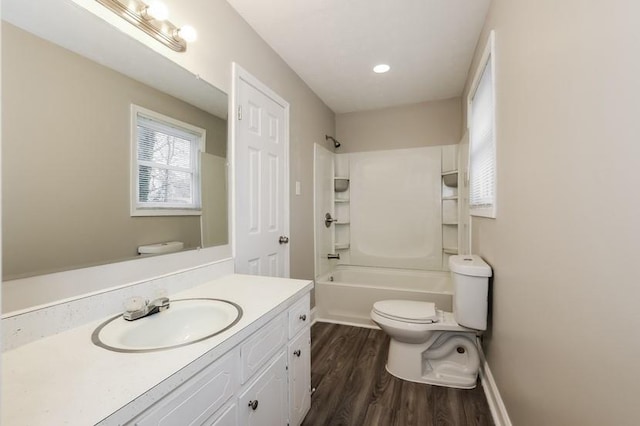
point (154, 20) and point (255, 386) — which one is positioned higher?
point (154, 20)

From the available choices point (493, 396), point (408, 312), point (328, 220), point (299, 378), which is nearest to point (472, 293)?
point (408, 312)

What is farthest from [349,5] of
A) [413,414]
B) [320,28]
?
[413,414]

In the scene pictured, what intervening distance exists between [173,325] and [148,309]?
128 millimetres

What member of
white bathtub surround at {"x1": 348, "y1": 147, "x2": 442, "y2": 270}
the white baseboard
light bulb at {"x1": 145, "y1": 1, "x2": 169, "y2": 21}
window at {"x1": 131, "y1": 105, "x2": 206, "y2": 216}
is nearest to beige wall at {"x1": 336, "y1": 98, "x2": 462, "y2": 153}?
white bathtub surround at {"x1": 348, "y1": 147, "x2": 442, "y2": 270}

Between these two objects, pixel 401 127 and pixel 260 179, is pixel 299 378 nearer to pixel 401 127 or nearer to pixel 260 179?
pixel 260 179

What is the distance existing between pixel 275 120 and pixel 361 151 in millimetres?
1675

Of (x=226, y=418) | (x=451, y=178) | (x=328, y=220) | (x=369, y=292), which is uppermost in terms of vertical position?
(x=451, y=178)

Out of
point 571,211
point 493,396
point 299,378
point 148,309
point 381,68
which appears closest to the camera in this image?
point 571,211

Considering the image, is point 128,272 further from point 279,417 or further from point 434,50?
point 434,50

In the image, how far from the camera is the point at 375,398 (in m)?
1.76

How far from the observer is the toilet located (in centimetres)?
179

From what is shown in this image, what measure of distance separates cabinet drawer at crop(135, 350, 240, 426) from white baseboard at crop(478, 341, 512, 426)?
4.55ft

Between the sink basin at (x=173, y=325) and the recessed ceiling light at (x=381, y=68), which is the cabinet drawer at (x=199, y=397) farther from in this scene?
the recessed ceiling light at (x=381, y=68)

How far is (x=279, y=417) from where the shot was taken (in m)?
1.22
